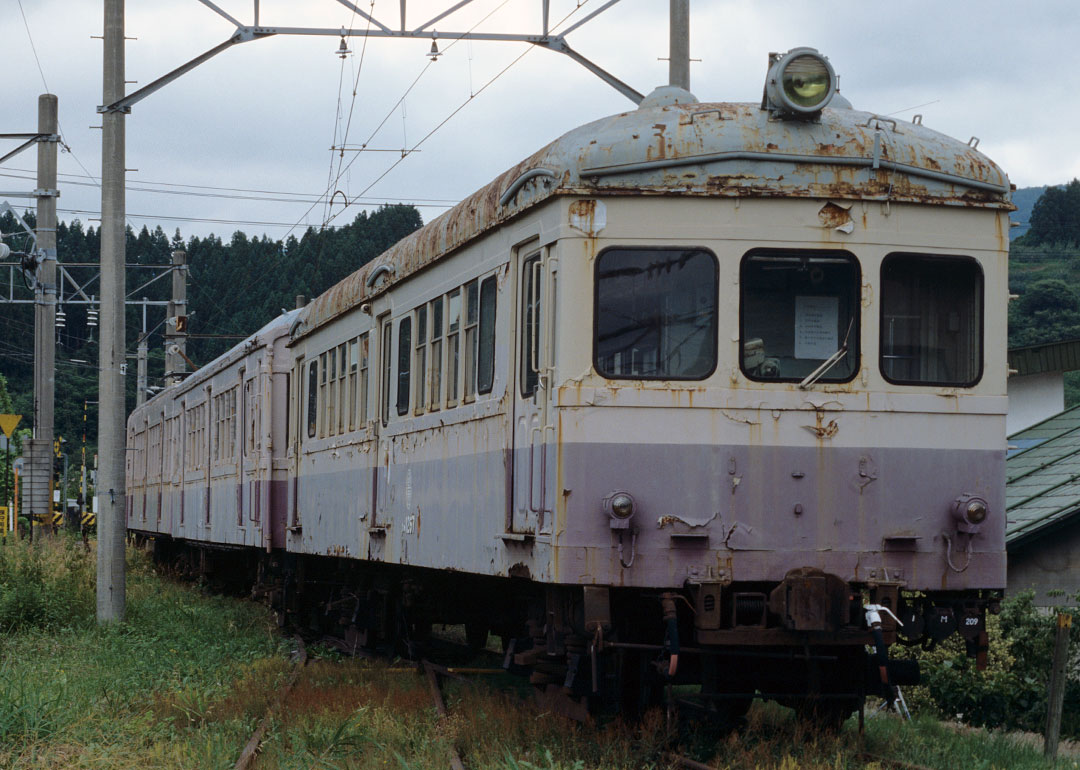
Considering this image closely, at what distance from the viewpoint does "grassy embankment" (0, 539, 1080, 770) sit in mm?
8258

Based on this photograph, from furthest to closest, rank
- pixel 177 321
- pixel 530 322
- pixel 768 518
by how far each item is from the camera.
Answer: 1. pixel 177 321
2. pixel 530 322
3. pixel 768 518

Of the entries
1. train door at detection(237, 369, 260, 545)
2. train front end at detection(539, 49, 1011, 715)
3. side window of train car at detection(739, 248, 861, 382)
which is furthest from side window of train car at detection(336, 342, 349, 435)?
side window of train car at detection(739, 248, 861, 382)

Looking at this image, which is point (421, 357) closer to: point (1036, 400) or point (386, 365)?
point (386, 365)

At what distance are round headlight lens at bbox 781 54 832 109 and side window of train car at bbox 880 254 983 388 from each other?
942mm

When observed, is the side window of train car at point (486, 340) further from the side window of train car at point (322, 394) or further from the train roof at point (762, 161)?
the side window of train car at point (322, 394)

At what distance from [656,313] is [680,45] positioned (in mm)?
5099

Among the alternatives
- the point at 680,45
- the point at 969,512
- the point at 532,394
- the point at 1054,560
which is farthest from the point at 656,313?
the point at 1054,560

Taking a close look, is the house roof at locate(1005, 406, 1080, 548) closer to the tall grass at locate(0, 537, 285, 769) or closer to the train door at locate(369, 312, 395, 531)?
the train door at locate(369, 312, 395, 531)

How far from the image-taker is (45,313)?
79.0 feet

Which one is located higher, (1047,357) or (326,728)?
(1047,357)

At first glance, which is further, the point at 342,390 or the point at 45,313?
the point at 45,313

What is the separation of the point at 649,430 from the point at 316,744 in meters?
2.70

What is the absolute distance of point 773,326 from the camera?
8258mm

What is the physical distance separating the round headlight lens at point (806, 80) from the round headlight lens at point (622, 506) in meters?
2.29
